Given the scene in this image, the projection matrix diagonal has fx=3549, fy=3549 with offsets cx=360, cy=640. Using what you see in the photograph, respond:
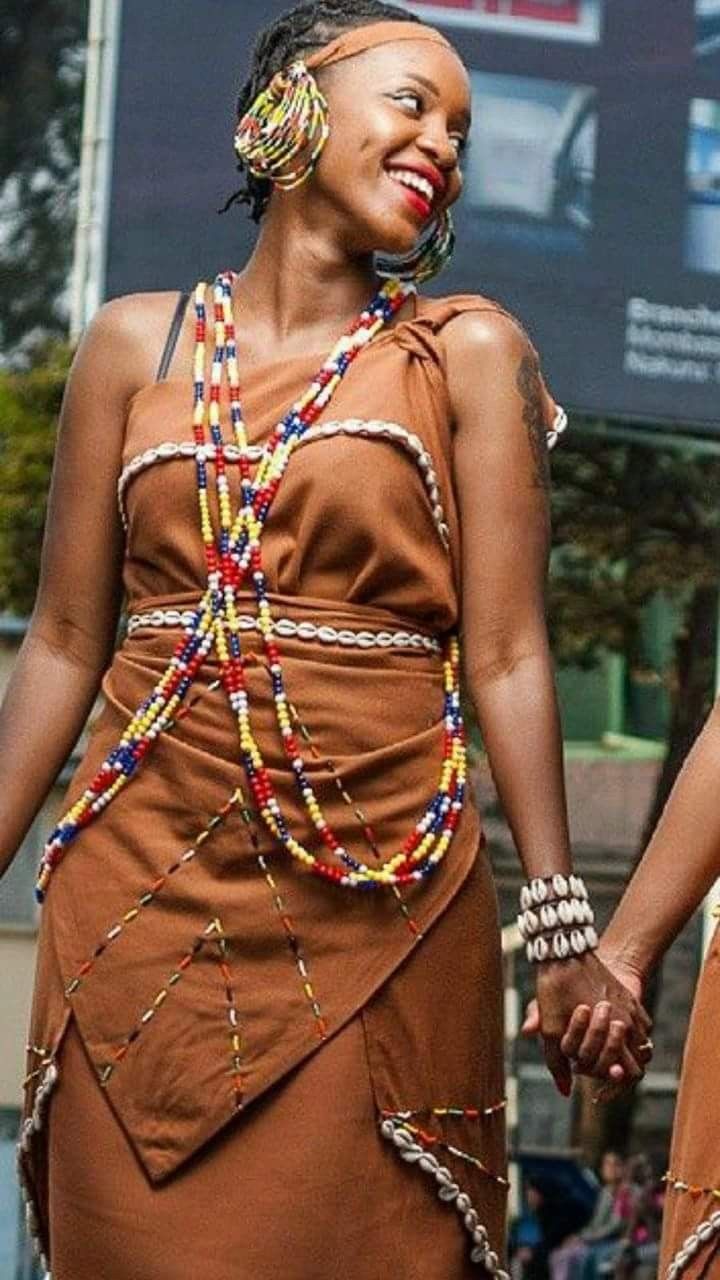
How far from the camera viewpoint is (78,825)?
519cm

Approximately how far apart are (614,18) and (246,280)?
5269 millimetres

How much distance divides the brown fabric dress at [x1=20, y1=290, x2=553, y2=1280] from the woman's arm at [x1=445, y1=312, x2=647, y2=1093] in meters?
0.04

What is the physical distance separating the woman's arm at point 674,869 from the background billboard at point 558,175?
17.1 feet

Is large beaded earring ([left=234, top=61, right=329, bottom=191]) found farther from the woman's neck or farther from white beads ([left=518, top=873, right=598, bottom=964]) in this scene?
white beads ([left=518, top=873, right=598, bottom=964])

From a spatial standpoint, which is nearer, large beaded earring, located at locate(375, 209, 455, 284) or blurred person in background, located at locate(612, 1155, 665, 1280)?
large beaded earring, located at locate(375, 209, 455, 284)

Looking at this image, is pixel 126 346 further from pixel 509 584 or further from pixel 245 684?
pixel 509 584

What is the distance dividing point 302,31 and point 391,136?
0.26 m

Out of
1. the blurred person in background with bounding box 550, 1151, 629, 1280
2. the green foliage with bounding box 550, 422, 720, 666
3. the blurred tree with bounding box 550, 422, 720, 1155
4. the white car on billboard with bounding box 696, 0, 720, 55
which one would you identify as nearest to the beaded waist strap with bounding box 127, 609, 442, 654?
the white car on billboard with bounding box 696, 0, 720, 55

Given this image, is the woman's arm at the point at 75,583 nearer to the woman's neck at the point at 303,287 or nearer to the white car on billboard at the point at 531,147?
the woman's neck at the point at 303,287

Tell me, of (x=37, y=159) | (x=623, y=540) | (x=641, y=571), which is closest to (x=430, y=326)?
(x=37, y=159)

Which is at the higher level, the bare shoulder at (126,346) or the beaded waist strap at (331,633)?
the bare shoulder at (126,346)

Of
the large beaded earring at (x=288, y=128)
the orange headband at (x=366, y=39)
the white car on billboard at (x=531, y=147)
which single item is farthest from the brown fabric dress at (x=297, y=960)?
the white car on billboard at (x=531, y=147)

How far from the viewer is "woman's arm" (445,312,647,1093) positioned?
5.11 meters

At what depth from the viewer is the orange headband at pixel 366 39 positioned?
5281 mm
